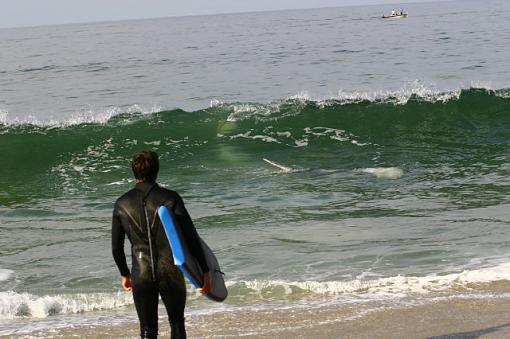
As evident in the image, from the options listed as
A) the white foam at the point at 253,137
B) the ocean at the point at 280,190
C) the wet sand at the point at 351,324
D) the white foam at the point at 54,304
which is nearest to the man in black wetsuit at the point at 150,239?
the wet sand at the point at 351,324

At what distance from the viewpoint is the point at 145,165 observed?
431cm

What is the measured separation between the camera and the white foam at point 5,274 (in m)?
8.03

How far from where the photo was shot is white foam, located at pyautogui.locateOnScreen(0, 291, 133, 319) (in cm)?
682

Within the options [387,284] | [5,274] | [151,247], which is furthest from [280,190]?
[151,247]

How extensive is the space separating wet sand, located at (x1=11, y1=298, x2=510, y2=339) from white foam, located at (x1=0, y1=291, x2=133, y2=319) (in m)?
0.74

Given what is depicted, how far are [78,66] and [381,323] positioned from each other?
1673 inches

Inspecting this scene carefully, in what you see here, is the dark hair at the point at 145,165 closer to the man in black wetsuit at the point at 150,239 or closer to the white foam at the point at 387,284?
the man in black wetsuit at the point at 150,239

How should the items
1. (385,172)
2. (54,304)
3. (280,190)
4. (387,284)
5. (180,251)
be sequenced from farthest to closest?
(385,172) < (280,190) < (387,284) < (54,304) < (180,251)

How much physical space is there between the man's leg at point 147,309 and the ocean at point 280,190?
1.56 meters

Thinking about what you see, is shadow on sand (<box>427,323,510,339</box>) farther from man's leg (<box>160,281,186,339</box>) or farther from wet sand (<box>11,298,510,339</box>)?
man's leg (<box>160,281,186,339</box>)

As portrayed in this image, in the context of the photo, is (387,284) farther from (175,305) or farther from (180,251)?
(180,251)

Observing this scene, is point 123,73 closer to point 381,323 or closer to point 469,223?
point 469,223

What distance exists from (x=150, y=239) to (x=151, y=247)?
0.05m

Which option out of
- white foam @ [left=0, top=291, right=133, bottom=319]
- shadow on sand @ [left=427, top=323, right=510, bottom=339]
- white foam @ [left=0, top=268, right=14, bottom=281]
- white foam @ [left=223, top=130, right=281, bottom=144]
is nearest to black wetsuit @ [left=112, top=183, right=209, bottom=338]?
shadow on sand @ [left=427, top=323, right=510, bottom=339]
